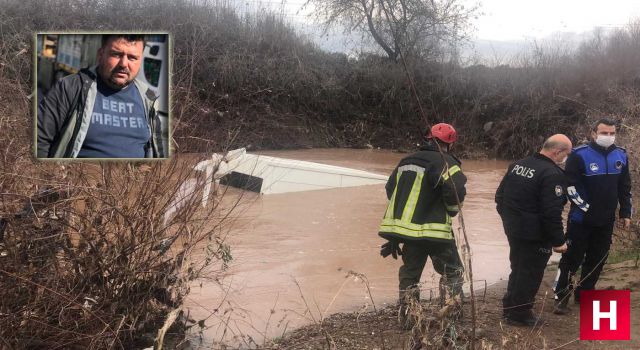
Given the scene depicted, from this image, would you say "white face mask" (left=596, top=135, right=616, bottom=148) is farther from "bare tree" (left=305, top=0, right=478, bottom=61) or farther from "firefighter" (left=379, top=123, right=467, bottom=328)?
"bare tree" (left=305, top=0, right=478, bottom=61)

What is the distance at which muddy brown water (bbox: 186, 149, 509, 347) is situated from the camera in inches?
230

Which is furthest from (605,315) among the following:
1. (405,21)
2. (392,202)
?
(405,21)

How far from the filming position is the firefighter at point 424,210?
5.11 metres

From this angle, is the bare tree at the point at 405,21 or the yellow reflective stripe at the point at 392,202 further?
the bare tree at the point at 405,21

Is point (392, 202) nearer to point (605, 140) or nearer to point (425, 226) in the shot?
point (425, 226)

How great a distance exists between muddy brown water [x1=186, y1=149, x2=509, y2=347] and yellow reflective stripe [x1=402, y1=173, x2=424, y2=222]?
577 millimetres

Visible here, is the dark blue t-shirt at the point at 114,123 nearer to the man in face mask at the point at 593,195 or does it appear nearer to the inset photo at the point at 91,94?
the inset photo at the point at 91,94

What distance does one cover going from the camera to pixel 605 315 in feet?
17.1

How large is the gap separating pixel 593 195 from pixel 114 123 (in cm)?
407

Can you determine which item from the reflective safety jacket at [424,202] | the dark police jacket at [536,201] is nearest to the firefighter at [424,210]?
the reflective safety jacket at [424,202]

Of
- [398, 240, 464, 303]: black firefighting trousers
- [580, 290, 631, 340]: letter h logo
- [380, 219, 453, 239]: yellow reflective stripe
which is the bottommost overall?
[580, 290, 631, 340]: letter h logo

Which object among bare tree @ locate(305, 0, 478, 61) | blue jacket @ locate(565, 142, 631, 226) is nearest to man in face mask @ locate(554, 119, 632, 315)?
blue jacket @ locate(565, 142, 631, 226)

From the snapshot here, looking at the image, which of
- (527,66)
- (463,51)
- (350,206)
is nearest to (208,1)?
(463,51)

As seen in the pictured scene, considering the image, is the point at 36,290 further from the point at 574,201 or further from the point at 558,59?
the point at 558,59
